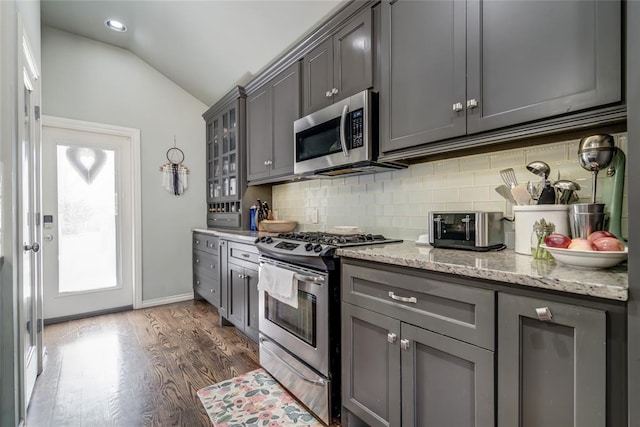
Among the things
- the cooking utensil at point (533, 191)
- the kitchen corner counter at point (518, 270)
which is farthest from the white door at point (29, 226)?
the cooking utensil at point (533, 191)

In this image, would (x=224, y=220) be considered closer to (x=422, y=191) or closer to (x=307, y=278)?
(x=307, y=278)

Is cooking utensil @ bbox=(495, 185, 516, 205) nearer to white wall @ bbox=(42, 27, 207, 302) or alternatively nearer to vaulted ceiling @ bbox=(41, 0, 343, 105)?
vaulted ceiling @ bbox=(41, 0, 343, 105)

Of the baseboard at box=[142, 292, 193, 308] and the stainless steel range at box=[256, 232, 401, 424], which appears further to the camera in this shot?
the baseboard at box=[142, 292, 193, 308]

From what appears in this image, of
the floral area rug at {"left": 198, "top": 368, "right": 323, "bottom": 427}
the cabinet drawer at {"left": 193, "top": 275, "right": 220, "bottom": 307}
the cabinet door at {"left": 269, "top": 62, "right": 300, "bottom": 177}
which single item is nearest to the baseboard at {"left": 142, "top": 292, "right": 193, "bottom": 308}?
the cabinet drawer at {"left": 193, "top": 275, "right": 220, "bottom": 307}

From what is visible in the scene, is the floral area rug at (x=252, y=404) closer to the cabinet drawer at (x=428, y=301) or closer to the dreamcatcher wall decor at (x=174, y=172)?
the cabinet drawer at (x=428, y=301)

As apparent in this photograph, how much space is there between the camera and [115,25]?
313 cm

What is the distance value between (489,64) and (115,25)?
363cm

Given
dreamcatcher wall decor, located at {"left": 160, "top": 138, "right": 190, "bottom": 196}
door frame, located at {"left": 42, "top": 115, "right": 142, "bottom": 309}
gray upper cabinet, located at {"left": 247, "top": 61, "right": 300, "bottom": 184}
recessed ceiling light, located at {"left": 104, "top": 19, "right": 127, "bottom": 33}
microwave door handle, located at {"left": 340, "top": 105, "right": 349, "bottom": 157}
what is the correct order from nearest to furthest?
microwave door handle, located at {"left": 340, "top": 105, "right": 349, "bottom": 157}
gray upper cabinet, located at {"left": 247, "top": 61, "right": 300, "bottom": 184}
recessed ceiling light, located at {"left": 104, "top": 19, "right": 127, "bottom": 33}
door frame, located at {"left": 42, "top": 115, "right": 142, "bottom": 309}
dreamcatcher wall decor, located at {"left": 160, "top": 138, "right": 190, "bottom": 196}

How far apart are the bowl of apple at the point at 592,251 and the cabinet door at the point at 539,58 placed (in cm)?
46

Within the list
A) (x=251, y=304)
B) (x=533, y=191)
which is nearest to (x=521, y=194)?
(x=533, y=191)

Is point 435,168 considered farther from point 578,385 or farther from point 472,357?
point 578,385

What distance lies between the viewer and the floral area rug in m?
1.68

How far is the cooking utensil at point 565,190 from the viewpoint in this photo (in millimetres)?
1253

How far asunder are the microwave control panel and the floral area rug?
1627 millimetres
